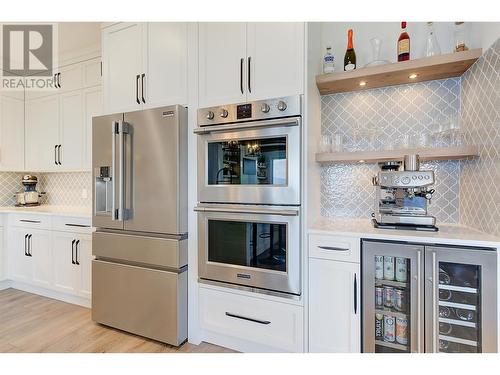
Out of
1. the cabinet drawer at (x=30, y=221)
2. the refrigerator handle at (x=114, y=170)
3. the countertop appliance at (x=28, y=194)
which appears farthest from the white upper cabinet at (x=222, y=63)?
the countertop appliance at (x=28, y=194)

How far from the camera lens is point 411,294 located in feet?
4.76

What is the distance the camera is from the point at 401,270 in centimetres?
151

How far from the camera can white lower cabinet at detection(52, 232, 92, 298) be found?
2.46 m

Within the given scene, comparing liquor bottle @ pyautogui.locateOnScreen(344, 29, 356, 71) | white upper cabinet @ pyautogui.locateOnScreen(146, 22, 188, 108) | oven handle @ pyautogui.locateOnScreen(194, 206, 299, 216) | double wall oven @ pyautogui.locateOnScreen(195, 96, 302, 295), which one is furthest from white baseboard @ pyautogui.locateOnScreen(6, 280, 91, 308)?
liquor bottle @ pyautogui.locateOnScreen(344, 29, 356, 71)

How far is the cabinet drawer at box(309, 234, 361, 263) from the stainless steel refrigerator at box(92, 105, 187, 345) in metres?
0.91

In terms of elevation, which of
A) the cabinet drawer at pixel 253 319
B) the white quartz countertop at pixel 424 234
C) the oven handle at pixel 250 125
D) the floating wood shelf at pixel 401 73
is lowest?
the cabinet drawer at pixel 253 319

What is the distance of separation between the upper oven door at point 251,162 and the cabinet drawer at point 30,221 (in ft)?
6.32

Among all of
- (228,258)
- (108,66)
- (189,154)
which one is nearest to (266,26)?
(189,154)

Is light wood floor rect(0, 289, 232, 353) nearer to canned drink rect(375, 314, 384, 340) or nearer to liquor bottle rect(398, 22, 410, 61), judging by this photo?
canned drink rect(375, 314, 384, 340)

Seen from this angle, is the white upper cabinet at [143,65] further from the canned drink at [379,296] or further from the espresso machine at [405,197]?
the canned drink at [379,296]

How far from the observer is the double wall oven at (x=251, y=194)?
1616mm

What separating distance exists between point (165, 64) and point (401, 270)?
2.09 meters

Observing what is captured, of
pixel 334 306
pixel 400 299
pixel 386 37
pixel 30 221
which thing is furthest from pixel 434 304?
pixel 30 221

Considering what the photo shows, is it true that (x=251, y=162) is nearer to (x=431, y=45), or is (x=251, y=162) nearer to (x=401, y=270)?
(x=401, y=270)
